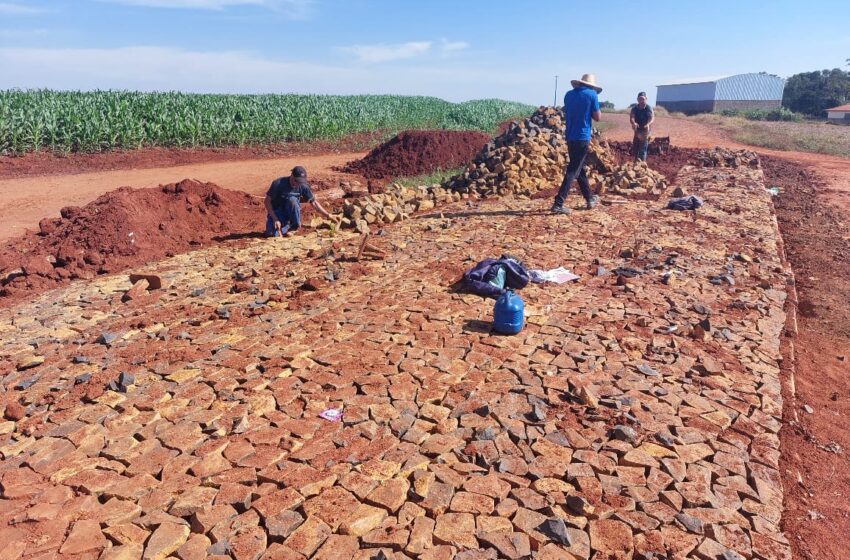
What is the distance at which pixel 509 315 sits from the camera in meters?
4.88

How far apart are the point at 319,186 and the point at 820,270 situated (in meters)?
10.6

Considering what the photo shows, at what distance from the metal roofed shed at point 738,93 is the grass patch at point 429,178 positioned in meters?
50.3

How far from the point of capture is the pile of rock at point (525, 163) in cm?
1168

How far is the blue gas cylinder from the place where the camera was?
486cm

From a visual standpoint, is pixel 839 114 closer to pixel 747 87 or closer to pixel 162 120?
pixel 747 87

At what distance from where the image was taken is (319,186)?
13820mm

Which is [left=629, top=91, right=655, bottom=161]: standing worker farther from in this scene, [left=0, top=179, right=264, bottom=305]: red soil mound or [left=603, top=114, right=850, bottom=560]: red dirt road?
[left=0, top=179, right=264, bottom=305]: red soil mound

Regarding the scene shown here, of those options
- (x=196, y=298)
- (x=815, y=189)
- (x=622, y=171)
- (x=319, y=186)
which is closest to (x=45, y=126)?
(x=319, y=186)

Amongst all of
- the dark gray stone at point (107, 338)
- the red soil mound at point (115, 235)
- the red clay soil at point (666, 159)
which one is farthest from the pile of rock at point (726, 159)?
the dark gray stone at point (107, 338)

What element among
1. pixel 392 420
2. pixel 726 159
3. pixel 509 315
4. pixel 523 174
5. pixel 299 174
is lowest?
pixel 392 420

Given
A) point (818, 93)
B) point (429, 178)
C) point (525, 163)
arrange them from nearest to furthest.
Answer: point (525, 163) → point (429, 178) → point (818, 93)

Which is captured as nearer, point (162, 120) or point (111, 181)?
point (111, 181)

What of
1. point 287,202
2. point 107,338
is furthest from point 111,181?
point 107,338

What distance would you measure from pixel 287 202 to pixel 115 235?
2447 mm
